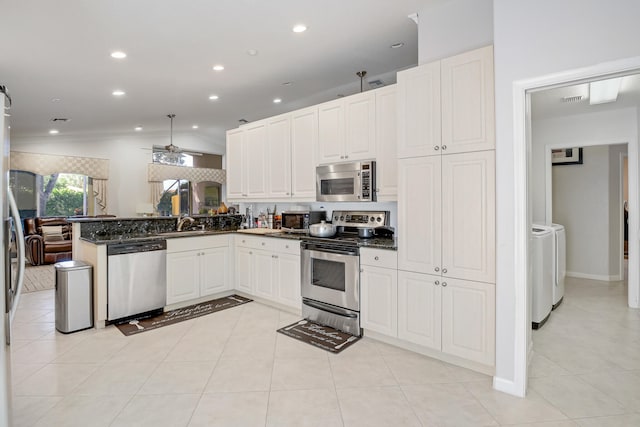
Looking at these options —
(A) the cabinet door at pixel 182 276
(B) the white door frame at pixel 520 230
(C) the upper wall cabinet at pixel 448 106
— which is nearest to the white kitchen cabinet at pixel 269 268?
(A) the cabinet door at pixel 182 276

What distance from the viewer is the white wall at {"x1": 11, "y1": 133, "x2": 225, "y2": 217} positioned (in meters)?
7.66

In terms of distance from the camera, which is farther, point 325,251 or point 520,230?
point 325,251

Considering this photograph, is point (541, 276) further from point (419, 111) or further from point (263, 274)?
point (263, 274)

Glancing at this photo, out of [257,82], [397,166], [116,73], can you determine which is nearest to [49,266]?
[116,73]

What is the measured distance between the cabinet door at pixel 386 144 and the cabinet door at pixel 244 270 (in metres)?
1.98

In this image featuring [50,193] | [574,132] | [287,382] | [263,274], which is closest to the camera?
[287,382]

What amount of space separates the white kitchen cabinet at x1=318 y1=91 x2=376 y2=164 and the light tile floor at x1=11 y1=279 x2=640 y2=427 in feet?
6.17

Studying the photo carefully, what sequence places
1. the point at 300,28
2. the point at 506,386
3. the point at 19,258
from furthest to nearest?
the point at 300,28, the point at 506,386, the point at 19,258

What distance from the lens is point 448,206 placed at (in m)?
2.58

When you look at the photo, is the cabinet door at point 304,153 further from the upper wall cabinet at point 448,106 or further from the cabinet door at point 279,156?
the upper wall cabinet at point 448,106

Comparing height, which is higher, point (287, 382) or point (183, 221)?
point (183, 221)

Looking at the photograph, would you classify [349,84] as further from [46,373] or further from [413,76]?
[46,373]

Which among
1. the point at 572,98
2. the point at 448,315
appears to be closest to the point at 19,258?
the point at 448,315

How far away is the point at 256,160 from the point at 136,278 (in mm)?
2060
